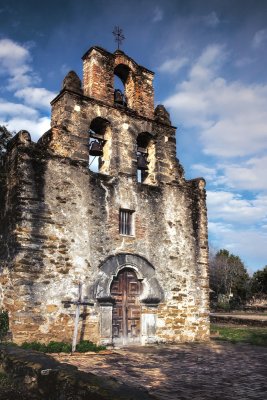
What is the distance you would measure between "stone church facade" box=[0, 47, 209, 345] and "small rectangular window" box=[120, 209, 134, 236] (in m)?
0.03

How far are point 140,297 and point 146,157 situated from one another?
4801 mm

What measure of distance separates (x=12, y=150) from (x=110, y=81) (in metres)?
4.12

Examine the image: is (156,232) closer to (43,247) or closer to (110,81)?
(43,247)

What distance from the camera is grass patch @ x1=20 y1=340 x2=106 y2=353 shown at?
9398 millimetres

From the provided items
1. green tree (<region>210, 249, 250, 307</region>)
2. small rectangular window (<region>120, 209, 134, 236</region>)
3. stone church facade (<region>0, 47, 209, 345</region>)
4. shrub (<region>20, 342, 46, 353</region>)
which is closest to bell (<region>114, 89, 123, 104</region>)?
stone church facade (<region>0, 47, 209, 345</region>)

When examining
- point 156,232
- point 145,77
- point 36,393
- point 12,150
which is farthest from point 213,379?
point 145,77

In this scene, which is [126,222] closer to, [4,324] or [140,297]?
[140,297]

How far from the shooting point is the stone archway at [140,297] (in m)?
11.1

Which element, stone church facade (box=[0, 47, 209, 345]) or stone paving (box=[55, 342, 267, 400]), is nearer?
stone paving (box=[55, 342, 267, 400])

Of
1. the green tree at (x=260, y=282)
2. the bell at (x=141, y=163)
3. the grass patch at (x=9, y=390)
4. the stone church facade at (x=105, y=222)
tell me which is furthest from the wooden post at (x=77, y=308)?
the green tree at (x=260, y=282)

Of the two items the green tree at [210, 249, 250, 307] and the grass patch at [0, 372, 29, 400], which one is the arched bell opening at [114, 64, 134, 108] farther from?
the green tree at [210, 249, 250, 307]

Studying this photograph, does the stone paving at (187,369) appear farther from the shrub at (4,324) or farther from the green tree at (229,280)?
the green tree at (229,280)

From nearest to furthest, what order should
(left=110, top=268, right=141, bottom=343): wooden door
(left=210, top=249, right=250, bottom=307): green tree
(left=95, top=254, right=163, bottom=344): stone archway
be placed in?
1. (left=95, top=254, right=163, bottom=344): stone archway
2. (left=110, top=268, right=141, bottom=343): wooden door
3. (left=210, top=249, right=250, bottom=307): green tree

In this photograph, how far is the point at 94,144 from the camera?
41.0 ft
